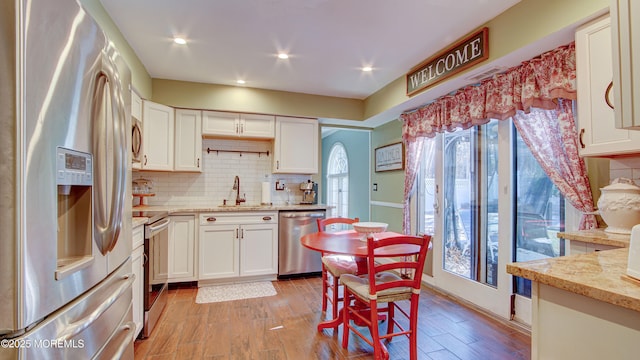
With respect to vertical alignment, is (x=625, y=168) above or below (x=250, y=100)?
below

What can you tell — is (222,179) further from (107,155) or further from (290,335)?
(107,155)

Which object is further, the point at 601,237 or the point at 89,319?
the point at 601,237

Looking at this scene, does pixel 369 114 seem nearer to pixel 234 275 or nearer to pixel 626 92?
pixel 234 275

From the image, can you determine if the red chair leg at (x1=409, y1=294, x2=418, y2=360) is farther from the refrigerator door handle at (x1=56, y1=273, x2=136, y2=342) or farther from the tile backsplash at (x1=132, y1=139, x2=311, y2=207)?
the tile backsplash at (x1=132, y1=139, x2=311, y2=207)

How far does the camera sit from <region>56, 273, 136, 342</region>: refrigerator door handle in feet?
3.01

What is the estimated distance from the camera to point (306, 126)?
4.16 m

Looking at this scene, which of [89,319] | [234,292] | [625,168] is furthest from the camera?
[234,292]

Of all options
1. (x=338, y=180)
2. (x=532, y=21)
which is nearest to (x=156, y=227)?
(x=532, y=21)

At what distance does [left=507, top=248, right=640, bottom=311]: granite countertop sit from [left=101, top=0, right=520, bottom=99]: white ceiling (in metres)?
1.82

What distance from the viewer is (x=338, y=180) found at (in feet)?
22.5

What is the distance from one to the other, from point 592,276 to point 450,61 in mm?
2270

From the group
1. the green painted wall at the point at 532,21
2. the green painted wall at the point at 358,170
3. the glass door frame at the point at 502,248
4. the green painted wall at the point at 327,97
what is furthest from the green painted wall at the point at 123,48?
the green painted wall at the point at 358,170

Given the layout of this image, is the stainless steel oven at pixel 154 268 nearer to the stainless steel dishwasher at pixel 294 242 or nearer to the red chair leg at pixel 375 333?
the stainless steel dishwasher at pixel 294 242

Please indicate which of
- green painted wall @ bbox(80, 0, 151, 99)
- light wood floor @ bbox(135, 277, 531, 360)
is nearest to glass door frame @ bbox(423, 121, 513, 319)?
light wood floor @ bbox(135, 277, 531, 360)
